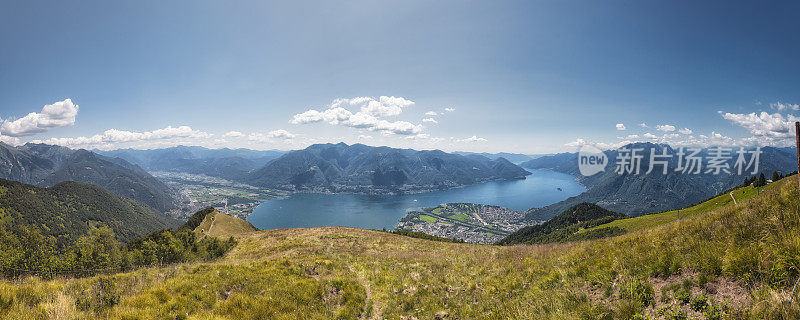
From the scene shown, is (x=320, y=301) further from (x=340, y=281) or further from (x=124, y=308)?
(x=124, y=308)

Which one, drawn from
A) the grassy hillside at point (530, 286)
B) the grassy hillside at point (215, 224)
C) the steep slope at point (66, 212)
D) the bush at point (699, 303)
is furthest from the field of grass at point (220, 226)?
the steep slope at point (66, 212)

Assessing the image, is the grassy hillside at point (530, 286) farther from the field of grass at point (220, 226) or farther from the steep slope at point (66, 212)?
the steep slope at point (66, 212)

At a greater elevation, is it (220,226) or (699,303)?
(699,303)

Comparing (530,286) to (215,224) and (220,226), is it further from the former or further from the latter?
(215,224)

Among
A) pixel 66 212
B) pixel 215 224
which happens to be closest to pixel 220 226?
pixel 215 224

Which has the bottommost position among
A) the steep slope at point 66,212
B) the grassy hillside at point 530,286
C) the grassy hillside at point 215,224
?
the steep slope at point 66,212

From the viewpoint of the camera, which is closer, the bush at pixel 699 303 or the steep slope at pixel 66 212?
the bush at pixel 699 303
